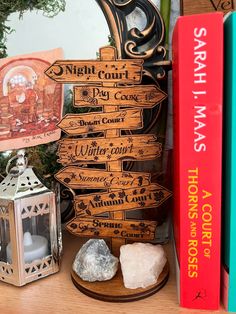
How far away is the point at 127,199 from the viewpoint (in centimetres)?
55

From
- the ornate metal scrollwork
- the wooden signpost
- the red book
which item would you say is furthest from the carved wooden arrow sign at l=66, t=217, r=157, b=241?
the ornate metal scrollwork

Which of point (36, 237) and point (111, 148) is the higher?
point (111, 148)

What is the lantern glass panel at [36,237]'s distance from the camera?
21.2 inches

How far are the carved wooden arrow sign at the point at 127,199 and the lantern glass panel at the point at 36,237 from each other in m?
0.06

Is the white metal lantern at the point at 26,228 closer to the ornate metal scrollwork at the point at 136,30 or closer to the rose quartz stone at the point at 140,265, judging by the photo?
the rose quartz stone at the point at 140,265

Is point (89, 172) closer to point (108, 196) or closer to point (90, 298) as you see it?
point (108, 196)

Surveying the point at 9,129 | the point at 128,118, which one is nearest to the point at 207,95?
the point at 128,118

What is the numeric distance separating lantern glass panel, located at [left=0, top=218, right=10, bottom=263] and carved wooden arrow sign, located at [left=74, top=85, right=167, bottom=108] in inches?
7.8

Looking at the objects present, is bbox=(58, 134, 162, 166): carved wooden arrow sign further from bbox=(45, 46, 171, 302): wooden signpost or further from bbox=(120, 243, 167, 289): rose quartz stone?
bbox=(120, 243, 167, 289): rose quartz stone

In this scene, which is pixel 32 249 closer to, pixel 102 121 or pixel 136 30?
pixel 102 121

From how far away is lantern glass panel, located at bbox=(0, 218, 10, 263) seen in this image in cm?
55

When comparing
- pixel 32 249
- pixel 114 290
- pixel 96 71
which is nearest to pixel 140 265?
pixel 114 290

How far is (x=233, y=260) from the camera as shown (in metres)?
0.43

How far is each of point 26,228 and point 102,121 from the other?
195mm
